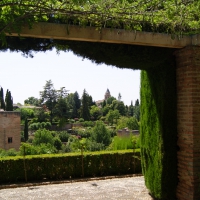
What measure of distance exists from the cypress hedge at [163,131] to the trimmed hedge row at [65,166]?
314cm

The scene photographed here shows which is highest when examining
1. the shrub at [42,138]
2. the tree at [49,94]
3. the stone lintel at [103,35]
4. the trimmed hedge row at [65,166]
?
the tree at [49,94]

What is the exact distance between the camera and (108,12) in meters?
2.85

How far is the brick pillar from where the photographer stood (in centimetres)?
346

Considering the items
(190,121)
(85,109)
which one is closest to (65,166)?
(190,121)

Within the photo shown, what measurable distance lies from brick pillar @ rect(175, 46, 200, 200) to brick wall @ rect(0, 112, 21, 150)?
2071 cm

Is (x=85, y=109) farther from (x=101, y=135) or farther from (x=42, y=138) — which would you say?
(x=42, y=138)

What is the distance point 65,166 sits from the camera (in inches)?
303

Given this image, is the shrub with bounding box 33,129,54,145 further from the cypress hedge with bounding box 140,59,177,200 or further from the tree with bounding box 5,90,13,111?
the cypress hedge with bounding box 140,59,177,200

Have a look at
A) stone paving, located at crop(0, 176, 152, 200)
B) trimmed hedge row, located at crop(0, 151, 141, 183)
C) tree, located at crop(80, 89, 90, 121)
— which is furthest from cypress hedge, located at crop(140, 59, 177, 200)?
tree, located at crop(80, 89, 90, 121)

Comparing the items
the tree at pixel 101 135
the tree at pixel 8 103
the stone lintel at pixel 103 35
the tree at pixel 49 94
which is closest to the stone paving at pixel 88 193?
the stone lintel at pixel 103 35

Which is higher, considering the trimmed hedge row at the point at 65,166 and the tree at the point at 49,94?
the tree at the point at 49,94

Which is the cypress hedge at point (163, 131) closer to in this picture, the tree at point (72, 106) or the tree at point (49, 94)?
the tree at point (49, 94)

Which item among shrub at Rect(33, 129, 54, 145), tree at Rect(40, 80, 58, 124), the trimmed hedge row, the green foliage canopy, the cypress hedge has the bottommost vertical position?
shrub at Rect(33, 129, 54, 145)

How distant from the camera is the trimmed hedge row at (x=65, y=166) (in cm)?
735
